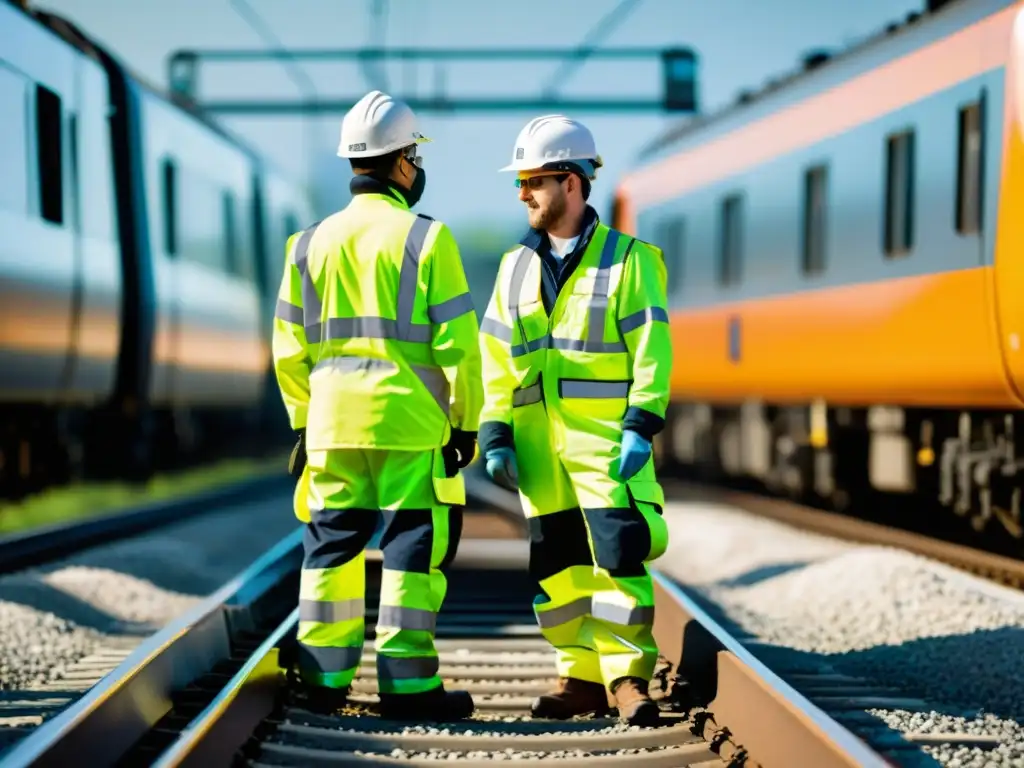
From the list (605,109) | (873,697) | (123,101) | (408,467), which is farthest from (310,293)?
(605,109)

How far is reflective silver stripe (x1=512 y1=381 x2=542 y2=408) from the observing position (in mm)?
5055

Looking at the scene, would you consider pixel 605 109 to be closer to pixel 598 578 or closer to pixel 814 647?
pixel 814 647

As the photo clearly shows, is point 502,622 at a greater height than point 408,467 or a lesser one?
lesser

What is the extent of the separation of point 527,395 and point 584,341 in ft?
0.91

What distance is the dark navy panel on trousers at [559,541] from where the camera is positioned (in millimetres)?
5047

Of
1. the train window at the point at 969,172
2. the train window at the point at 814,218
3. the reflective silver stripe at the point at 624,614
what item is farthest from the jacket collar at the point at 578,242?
the train window at the point at 814,218

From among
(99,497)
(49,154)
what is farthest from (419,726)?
(99,497)

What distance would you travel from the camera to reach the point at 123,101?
13531mm

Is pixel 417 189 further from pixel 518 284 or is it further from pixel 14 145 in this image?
pixel 14 145

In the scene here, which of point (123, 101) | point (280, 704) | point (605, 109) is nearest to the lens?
point (280, 704)

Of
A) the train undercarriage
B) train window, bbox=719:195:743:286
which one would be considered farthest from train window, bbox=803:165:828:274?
train window, bbox=719:195:743:286

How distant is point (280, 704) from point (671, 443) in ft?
46.7

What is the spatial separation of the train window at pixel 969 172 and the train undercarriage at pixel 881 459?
122 centimetres

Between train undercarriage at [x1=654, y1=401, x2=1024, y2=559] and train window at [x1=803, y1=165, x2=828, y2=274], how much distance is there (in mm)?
1232
